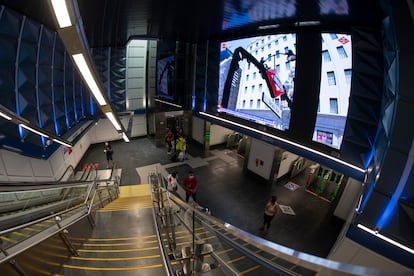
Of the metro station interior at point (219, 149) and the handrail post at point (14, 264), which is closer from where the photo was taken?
the handrail post at point (14, 264)

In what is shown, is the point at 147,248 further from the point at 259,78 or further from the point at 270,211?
the point at 259,78

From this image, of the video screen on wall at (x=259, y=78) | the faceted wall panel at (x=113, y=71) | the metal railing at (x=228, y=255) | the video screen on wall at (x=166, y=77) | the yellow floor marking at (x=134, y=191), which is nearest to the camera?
the metal railing at (x=228, y=255)

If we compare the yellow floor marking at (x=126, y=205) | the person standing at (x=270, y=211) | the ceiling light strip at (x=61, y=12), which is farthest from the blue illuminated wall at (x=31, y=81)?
the person standing at (x=270, y=211)

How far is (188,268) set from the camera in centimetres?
185

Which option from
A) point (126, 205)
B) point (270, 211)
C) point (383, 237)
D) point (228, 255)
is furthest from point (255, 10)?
point (126, 205)

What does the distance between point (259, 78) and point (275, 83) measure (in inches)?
31.6

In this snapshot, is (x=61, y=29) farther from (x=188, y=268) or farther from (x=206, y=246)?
(x=188, y=268)

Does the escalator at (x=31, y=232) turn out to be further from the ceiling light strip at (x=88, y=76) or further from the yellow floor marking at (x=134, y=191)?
the yellow floor marking at (x=134, y=191)

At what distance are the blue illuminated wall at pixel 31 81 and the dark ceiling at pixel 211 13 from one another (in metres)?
0.54

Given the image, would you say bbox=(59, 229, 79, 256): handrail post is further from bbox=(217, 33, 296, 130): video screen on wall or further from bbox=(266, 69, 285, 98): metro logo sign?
bbox=(266, 69, 285, 98): metro logo sign

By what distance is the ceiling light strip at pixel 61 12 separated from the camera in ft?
4.76

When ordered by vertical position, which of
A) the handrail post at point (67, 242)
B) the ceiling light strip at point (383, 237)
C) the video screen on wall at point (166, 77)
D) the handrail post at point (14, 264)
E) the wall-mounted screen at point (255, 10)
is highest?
the wall-mounted screen at point (255, 10)

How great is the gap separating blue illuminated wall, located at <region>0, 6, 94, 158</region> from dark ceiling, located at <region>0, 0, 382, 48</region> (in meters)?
0.54

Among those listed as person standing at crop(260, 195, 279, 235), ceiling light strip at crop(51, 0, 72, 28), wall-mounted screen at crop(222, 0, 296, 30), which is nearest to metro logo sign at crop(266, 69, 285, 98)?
wall-mounted screen at crop(222, 0, 296, 30)
